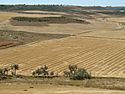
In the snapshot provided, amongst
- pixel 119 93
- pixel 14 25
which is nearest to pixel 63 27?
pixel 14 25

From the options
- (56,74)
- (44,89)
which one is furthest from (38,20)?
(44,89)

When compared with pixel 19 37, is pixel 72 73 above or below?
above

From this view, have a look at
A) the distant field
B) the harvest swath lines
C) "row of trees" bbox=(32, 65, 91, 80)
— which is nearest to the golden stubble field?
the harvest swath lines

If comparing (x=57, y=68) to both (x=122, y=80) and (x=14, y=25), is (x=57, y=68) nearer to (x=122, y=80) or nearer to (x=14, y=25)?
(x=122, y=80)

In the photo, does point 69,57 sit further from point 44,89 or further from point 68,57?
point 44,89

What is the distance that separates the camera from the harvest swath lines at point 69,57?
127ft

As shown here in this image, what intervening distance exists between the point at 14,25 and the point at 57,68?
5186 centimetres

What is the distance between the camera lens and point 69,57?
46438 mm

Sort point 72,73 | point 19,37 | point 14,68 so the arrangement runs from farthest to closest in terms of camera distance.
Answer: point 19,37 → point 14,68 → point 72,73

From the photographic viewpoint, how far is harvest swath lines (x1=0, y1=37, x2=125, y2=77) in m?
38.6

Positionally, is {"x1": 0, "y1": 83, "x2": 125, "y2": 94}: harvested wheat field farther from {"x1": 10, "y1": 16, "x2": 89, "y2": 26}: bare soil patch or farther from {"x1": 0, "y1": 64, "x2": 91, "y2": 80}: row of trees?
{"x1": 10, "y1": 16, "x2": 89, "y2": 26}: bare soil patch

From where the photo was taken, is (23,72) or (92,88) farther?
(23,72)

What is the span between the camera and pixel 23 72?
36531 millimetres

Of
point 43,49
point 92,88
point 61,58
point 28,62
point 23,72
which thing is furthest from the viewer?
point 43,49
